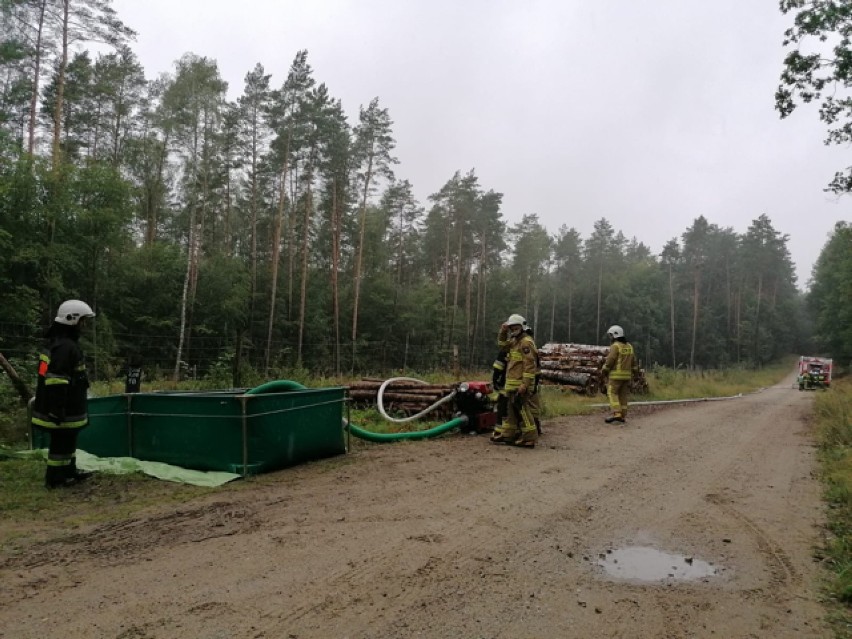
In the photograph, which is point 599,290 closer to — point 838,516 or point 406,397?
point 406,397

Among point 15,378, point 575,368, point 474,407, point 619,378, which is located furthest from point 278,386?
point 575,368

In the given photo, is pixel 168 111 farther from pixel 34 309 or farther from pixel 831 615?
pixel 831 615

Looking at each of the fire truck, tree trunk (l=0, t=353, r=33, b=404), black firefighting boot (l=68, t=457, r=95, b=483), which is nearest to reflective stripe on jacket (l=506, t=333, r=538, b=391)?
black firefighting boot (l=68, t=457, r=95, b=483)

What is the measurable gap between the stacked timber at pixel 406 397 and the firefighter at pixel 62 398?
527 cm

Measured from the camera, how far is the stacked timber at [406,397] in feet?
35.9

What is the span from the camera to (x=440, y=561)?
4035 mm

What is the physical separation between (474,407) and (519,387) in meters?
1.62

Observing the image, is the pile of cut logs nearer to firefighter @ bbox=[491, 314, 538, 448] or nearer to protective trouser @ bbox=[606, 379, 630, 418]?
protective trouser @ bbox=[606, 379, 630, 418]

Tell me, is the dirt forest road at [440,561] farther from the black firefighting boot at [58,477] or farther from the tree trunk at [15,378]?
the tree trunk at [15,378]

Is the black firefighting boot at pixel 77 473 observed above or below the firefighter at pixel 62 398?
below

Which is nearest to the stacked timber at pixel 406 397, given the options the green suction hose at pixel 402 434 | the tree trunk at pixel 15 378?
the green suction hose at pixel 402 434

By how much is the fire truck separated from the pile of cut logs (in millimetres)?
19852

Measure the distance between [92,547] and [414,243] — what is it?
51.9 metres

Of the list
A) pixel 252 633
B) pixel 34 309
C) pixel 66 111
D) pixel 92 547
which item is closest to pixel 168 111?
pixel 66 111
